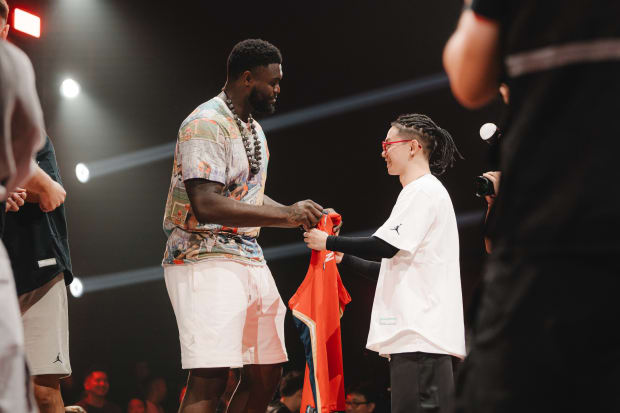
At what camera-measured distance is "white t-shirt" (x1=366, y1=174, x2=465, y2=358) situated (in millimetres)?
2945

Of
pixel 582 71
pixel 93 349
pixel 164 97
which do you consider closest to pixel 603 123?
pixel 582 71

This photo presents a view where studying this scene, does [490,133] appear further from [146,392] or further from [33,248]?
[146,392]

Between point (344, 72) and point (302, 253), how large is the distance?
6.32 ft

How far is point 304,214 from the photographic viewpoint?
9.14 ft

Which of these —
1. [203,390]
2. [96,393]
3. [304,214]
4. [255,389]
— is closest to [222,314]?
[203,390]

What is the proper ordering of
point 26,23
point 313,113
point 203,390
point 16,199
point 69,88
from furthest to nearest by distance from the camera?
point 69,88
point 313,113
point 26,23
point 203,390
point 16,199

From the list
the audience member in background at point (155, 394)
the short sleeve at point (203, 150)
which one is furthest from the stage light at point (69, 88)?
the short sleeve at point (203, 150)

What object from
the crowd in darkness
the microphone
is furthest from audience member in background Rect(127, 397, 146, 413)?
the microphone

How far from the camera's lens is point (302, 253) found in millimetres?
6477

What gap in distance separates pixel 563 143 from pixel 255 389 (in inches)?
82.9

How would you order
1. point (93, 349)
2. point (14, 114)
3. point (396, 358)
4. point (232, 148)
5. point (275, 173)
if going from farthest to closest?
1. point (93, 349)
2. point (275, 173)
3. point (396, 358)
4. point (232, 148)
5. point (14, 114)

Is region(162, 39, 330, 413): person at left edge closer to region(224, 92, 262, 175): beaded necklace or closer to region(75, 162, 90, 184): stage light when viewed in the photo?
region(224, 92, 262, 175): beaded necklace

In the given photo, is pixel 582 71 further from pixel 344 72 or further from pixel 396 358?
pixel 344 72

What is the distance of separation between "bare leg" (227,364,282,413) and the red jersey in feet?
0.96
